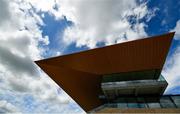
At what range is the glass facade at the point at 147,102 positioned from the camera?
16.2 meters

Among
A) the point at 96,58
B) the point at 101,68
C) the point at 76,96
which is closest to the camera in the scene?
the point at 96,58

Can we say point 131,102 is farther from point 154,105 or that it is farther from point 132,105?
point 154,105

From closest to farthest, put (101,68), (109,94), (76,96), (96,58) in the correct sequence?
(96,58), (101,68), (109,94), (76,96)

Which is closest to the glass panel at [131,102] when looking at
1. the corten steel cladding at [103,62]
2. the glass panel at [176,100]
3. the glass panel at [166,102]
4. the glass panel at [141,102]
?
the glass panel at [141,102]

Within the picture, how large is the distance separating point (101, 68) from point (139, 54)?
458 centimetres

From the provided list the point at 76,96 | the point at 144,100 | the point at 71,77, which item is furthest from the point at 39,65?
the point at 144,100

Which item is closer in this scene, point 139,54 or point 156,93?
point 139,54

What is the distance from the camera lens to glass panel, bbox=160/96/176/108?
52.3 feet

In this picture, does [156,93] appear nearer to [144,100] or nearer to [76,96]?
[144,100]

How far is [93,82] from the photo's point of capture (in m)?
20.9

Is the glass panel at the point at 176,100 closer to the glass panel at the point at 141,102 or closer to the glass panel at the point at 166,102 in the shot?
the glass panel at the point at 166,102

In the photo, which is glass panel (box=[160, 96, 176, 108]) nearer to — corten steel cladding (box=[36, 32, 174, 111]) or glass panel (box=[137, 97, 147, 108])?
glass panel (box=[137, 97, 147, 108])

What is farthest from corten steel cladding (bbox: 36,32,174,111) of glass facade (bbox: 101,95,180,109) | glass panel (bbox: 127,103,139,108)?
glass panel (bbox: 127,103,139,108)

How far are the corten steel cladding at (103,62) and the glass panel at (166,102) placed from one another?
3.22 metres
